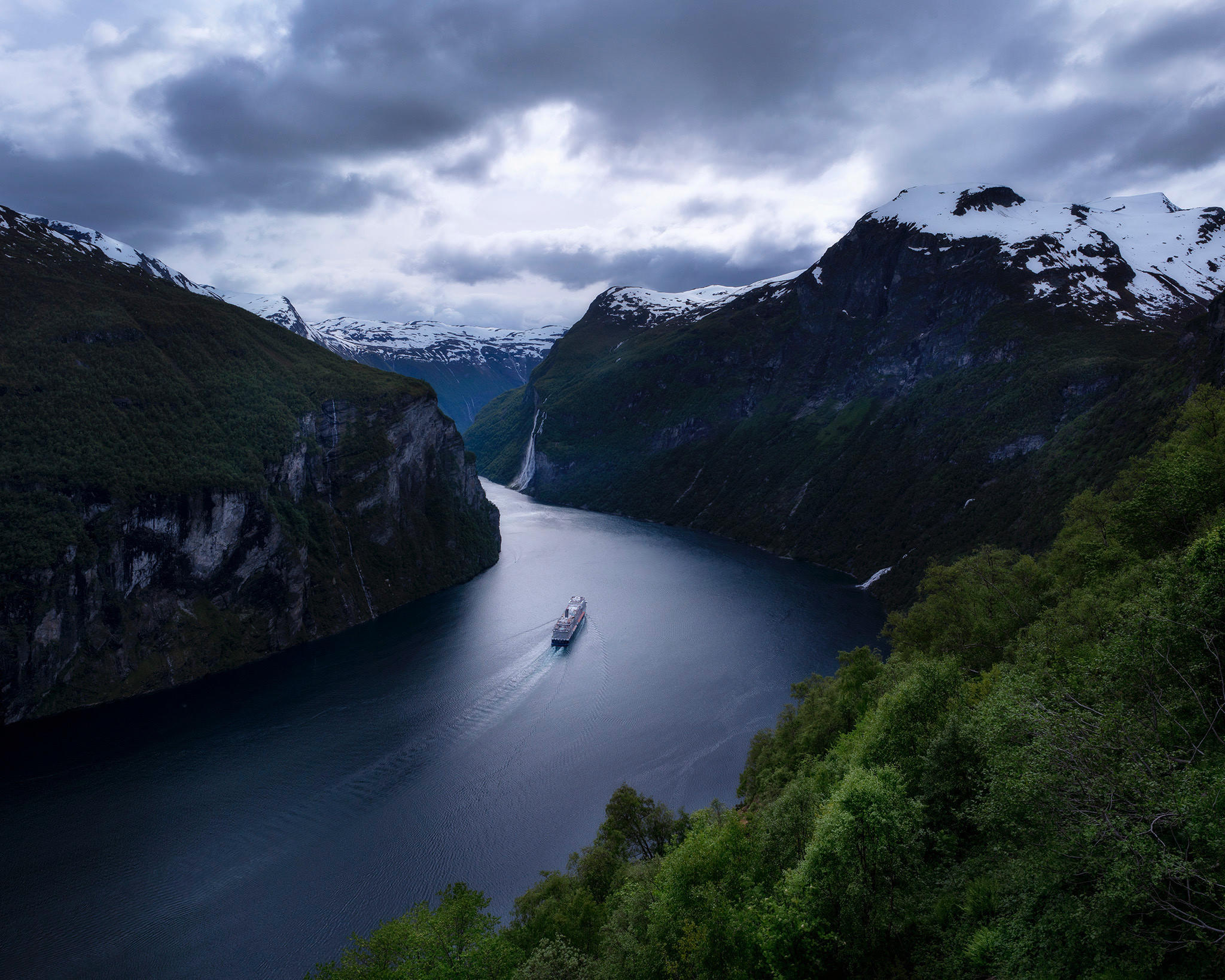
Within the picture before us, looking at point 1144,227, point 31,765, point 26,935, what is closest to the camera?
point 26,935

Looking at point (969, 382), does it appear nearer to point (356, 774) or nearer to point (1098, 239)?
point (1098, 239)

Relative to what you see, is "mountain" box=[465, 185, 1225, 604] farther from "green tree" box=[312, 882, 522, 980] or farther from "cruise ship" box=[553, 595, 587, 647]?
"green tree" box=[312, 882, 522, 980]

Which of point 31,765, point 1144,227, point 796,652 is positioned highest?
point 1144,227

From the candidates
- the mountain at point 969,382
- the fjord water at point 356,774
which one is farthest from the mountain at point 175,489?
the mountain at point 969,382

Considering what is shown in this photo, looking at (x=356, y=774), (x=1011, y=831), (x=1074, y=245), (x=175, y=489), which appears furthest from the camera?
(x=1074, y=245)

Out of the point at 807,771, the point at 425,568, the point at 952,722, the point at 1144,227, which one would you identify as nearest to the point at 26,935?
the point at 807,771

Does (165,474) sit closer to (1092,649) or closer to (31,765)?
(31,765)

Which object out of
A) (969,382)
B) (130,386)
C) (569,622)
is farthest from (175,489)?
(969,382)
